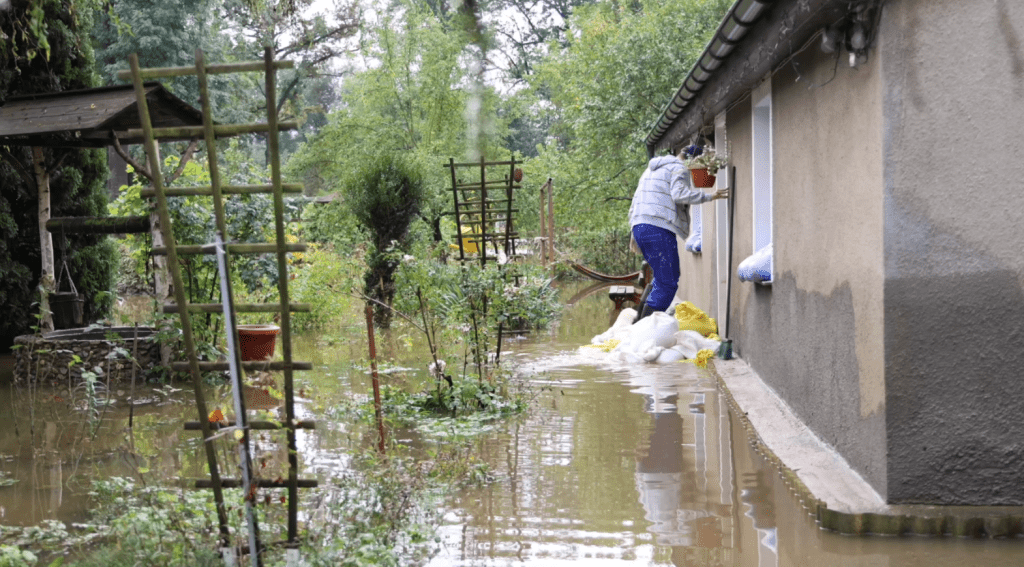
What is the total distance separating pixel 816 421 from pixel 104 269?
915 cm

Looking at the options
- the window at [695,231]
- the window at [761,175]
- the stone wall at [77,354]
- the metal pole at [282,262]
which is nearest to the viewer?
the metal pole at [282,262]

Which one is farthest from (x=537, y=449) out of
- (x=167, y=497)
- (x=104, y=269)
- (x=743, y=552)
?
(x=104, y=269)

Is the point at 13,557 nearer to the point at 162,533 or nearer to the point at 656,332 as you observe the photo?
the point at 162,533

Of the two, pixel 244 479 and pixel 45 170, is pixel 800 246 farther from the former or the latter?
pixel 45 170

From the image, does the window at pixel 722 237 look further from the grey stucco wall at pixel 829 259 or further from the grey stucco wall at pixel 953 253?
the grey stucco wall at pixel 953 253

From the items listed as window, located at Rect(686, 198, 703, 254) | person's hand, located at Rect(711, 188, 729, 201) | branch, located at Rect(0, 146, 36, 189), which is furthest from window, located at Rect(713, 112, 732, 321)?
branch, located at Rect(0, 146, 36, 189)

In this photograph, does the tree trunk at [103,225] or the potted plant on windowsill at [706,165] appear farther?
the potted plant on windowsill at [706,165]

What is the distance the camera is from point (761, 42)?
6.09 meters

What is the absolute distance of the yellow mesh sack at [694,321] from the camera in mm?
10109

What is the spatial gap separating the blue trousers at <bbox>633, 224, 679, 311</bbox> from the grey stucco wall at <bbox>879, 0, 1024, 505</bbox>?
5.87m

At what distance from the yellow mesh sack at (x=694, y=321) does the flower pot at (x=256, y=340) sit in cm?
422

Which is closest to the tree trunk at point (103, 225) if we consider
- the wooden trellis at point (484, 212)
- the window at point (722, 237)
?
the wooden trellis at point (484, 212)

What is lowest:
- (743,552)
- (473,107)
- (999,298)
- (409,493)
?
(743,552)

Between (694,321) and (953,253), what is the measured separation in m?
6.09
